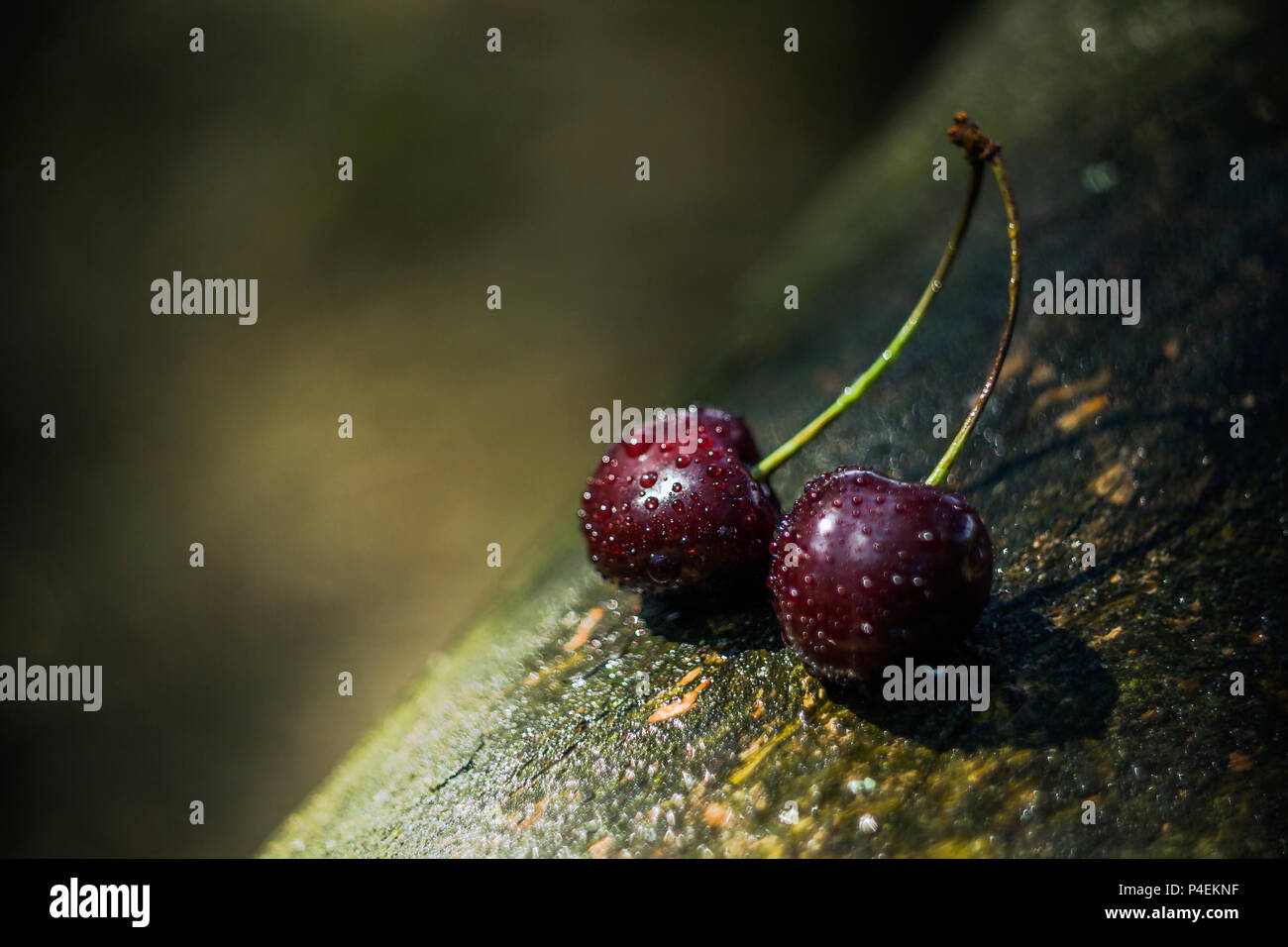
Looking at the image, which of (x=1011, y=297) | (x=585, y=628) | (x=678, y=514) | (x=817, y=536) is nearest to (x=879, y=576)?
(x=817, y=536)

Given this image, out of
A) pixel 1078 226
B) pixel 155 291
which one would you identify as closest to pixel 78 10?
pixel 155 291

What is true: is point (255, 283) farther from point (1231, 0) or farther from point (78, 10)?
point (1231, 0)

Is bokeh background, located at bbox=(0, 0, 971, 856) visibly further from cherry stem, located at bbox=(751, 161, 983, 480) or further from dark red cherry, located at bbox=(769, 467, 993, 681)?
dark red cherry, located at bbox=(769, 467, 993, 681)

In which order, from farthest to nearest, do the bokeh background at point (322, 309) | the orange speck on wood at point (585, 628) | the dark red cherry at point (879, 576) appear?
1. the bokeh background at point (322, 309)
2. the orange speck on wood at point (585, 628)
3. the dark red cherry at point (879, 576)

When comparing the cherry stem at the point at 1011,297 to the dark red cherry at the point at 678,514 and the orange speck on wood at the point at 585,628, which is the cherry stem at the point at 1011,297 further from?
the orange speck on wood at the point at 585,628

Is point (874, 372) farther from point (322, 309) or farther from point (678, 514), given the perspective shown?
point (322, 309)

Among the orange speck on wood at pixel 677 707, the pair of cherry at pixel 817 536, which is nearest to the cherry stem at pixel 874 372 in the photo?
the pair of cherry at pixel 817 536

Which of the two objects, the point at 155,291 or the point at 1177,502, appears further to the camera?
the point at 155,291
